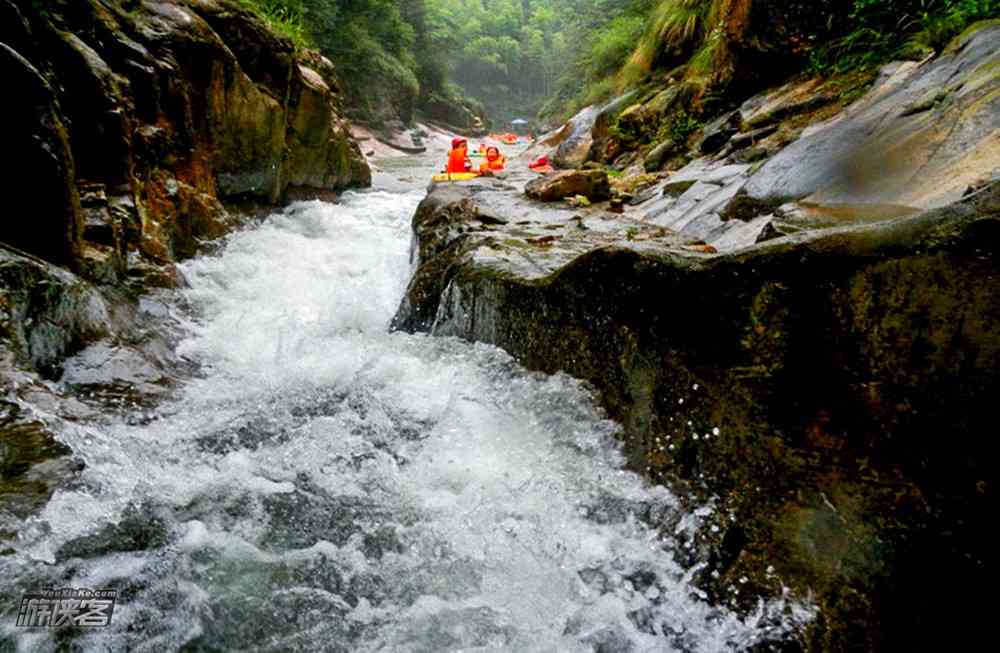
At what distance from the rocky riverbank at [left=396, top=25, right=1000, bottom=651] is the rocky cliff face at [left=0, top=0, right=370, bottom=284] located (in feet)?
9.31

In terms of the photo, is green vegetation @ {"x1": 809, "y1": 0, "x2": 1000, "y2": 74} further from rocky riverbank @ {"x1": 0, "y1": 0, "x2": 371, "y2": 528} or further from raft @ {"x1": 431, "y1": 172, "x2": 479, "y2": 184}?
rocky riverbank @ {"x1": 0, "y1": 0, "x2": 371, "y2": 528}

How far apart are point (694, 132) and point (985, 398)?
704cm

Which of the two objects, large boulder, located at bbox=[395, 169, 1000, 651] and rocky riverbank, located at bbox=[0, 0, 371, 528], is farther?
rocky riverbank, located at bbox=[0, 0, 371, 528]

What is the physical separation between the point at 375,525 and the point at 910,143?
11.8 ft

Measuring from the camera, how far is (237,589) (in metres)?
1.91

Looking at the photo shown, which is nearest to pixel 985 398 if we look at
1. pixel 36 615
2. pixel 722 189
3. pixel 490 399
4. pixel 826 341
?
pixel 826 341

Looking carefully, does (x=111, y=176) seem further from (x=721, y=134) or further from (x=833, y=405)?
(x=721, y=134)

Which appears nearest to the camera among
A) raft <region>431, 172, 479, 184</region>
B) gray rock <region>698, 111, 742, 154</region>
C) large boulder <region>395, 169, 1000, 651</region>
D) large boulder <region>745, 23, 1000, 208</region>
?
large boulder <region>395, 169, 1000, 651</region>

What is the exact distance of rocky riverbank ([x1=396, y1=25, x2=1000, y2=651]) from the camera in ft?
4.72

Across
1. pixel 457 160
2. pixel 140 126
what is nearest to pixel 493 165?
pixel 457 160

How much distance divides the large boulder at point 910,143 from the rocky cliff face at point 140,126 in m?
4.70

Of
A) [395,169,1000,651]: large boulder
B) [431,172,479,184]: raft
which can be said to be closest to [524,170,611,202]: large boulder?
[431,172,479,184]: raft

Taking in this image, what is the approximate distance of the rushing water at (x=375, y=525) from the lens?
1.79m

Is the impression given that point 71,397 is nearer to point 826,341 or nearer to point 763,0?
point 826,341
